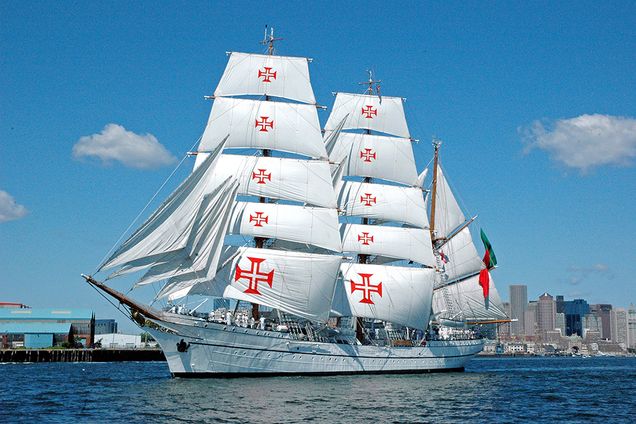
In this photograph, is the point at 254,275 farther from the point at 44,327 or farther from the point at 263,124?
the point at 44,327

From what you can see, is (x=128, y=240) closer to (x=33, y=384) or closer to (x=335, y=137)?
(x=33, y=384)

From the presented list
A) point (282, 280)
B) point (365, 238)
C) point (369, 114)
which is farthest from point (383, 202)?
point (282, 280)

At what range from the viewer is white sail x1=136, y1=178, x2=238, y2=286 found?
50.4 meters

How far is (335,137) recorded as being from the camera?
219ft

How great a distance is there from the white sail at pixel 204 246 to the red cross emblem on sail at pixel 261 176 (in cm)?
464

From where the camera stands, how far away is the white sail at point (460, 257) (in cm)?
8012

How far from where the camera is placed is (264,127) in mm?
61281

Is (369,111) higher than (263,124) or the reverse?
higher

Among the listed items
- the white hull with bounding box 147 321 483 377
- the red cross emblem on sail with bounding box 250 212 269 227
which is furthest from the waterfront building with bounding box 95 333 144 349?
the red cross emblem on sail with bounding box 250 212 269 227

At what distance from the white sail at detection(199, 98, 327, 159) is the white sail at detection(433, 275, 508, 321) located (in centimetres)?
2616

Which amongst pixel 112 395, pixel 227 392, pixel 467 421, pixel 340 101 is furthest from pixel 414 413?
pixel 340 101

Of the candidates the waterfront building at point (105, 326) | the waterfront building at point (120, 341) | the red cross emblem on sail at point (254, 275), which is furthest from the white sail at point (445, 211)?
the waterfront building at point (105, 326)

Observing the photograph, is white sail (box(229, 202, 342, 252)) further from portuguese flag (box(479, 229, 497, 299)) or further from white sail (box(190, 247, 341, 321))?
portuguese flag (box(479, 229, 497, 299))

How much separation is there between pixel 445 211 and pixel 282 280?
95.4 feet
